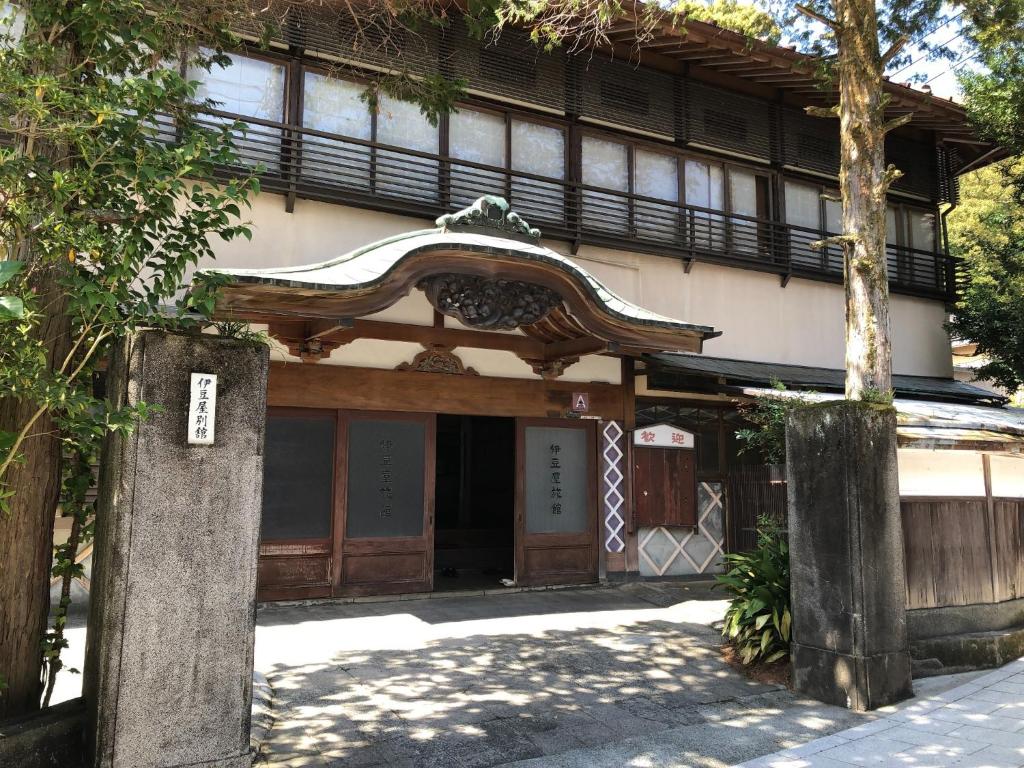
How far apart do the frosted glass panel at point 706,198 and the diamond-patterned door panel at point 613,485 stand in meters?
3.98

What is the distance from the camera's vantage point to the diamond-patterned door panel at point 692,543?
11.7m

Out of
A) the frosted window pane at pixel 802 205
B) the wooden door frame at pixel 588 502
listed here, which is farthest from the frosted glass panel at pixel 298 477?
the frosted window pane at pixel 802 205

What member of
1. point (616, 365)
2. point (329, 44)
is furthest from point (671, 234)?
point (329, 44)

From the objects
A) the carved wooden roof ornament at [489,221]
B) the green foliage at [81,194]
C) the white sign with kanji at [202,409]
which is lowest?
the white sign with kanji at [202,409]

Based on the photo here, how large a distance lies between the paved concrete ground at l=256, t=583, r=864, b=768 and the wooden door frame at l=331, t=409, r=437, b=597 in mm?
529

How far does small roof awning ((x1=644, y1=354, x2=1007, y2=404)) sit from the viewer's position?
11000 mm

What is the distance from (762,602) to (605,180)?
7.81 meters

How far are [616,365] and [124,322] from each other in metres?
8.55

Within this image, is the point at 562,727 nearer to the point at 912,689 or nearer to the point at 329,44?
the point at 912,689

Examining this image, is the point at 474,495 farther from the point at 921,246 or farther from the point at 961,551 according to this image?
the point at 921,246

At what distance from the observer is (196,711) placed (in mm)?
3928

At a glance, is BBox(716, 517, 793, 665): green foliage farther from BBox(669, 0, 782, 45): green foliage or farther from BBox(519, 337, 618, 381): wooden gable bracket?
BBox(669, 0, 782, 45): green foliage

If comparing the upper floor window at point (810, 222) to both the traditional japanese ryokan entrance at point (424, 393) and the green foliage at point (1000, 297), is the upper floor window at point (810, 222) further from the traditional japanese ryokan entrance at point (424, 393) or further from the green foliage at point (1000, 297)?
the traditional japanese ryokan entrance at point (424, 393)

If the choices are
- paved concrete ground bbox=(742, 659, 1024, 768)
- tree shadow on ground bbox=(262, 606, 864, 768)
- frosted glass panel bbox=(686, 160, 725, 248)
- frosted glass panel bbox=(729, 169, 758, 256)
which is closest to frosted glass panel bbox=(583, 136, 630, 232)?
frosted glass panel bbox=(686, 160, 725, 248)
